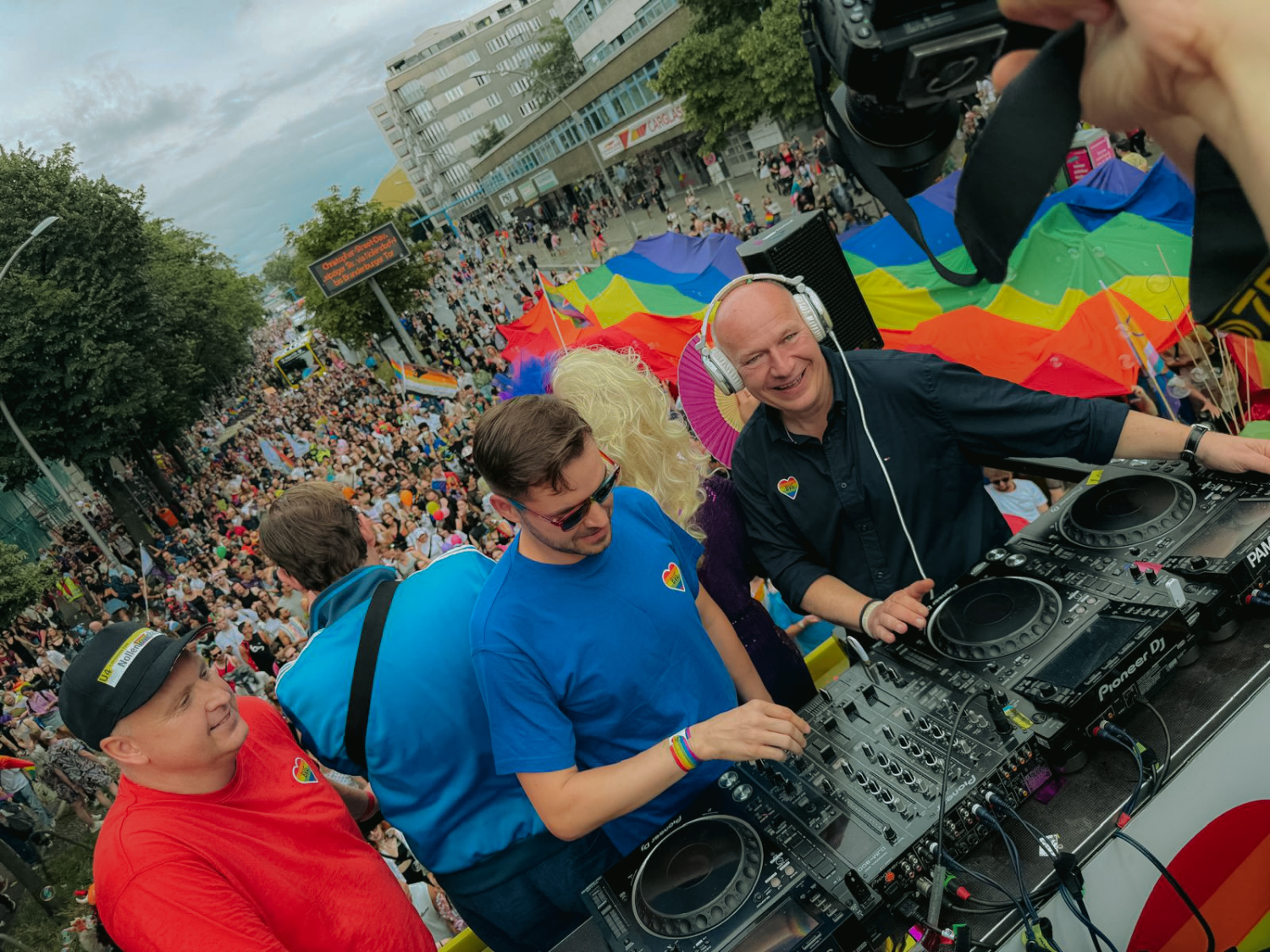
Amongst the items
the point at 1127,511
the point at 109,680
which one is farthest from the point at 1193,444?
the point at 109,680

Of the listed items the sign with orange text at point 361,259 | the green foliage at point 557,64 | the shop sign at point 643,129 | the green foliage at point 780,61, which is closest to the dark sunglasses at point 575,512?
the green foliage at point 780,61

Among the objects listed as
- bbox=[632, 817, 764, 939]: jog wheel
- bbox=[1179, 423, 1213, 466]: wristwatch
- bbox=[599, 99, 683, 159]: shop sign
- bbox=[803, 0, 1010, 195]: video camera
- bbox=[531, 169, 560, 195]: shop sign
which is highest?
bbox=[531, 169, 560, 195]: shop sign

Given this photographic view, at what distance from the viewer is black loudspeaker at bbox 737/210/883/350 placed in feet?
18.0

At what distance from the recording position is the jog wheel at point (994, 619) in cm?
196

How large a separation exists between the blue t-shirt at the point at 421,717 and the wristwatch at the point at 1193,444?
2135mm

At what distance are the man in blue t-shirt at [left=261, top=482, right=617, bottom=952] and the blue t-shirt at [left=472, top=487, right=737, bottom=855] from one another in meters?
0.33

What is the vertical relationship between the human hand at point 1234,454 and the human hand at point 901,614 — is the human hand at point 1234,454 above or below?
above

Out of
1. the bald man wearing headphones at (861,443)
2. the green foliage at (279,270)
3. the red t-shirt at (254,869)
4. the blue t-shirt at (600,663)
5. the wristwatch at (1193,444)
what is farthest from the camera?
the green foliage at (279,270)

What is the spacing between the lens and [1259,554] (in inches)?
72.6

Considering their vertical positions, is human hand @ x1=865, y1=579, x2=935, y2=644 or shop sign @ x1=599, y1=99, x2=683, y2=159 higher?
shop sign @ x1=599, y1=99, x2=683, y2=159

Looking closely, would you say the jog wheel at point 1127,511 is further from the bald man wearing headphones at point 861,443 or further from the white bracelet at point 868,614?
the white bracelet at point 868,614

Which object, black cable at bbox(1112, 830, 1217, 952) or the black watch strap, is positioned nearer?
black cable at bbox(1112, 830, 1217, 952)

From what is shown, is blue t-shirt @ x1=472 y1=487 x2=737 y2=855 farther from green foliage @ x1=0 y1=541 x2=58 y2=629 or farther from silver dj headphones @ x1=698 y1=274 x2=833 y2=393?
green foliage @ x1=0 y1=541 x2=58 y2=629

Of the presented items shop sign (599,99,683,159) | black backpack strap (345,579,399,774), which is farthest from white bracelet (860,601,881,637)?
shop sign (599,99,683,159)
